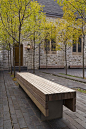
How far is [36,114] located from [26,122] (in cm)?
47

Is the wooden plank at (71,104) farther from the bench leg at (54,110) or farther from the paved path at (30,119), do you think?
the paved path at (30,119)

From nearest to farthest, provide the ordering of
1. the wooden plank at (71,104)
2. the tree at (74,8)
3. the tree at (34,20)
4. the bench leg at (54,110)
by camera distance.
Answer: the wooden plank at (71,104) → the bench leg at (54,110) → the tree at (74,8) → the tree at (34,20)

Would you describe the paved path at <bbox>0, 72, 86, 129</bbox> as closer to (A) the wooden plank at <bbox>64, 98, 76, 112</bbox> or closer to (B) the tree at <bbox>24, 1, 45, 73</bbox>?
(A) the wooden plank at <bbox>64, 98, 76, 112</bbox>

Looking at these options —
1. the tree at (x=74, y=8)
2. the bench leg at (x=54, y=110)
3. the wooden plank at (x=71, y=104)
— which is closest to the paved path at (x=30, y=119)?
the bench leg at (x=54, y=110)

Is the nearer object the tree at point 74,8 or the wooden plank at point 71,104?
the wooden plank at point 71,104

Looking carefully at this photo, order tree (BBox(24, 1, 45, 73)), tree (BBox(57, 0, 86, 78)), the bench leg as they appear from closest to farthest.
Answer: the bench leg → tree (BBox(57, 0, 86, 78)) → tree (BBox(24, 1, 45, 73))

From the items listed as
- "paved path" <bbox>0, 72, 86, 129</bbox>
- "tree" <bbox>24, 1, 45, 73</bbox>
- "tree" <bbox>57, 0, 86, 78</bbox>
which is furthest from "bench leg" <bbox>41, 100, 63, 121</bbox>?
"tree" <bbox>24, 1, 45, 73</bbox>

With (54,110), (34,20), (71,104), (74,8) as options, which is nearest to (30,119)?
(54,110)

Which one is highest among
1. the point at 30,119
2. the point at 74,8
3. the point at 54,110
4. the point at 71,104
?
the point at 74,8

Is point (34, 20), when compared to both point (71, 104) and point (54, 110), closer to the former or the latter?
point (54, 110)

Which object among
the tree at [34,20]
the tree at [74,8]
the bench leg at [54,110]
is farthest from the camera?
the tree at [34,20]

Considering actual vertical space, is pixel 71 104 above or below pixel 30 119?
above

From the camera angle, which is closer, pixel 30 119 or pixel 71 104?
pixel 71 104

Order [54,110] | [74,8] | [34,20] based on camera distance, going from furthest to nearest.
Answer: [34,20] < [74,8] < [54,110]
